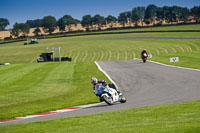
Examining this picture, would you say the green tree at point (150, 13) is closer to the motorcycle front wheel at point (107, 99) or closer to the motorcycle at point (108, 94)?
the motorcycle at point (108, 94)

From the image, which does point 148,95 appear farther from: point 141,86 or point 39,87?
point 39,87

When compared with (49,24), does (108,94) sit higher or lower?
lower

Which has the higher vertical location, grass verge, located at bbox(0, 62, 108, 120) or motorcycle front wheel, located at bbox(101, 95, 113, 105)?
motorcycle front wheel, located at bbox(101, 95, 113, 105)

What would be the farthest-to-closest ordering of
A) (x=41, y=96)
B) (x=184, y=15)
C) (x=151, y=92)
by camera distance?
1. (x=184, y=15)
2. (x=41, y=96)
3. (x=151, y=92)

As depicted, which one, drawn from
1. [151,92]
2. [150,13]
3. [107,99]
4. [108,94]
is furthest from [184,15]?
[107,99]

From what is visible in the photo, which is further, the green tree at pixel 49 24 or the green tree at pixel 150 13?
the green tree at pixel 150 13

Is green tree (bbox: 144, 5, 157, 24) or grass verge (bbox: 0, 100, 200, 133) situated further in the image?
green tree (bbox: 144, 5, 157, 24)

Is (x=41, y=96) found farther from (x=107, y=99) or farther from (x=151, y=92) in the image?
(x=151, y=92)

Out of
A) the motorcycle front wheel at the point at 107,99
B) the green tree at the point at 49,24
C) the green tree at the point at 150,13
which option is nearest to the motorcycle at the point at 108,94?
Result: the motorcycle front wheel at the point at 107,99

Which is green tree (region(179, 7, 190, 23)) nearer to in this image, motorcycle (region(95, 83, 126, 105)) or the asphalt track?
the asphalt track

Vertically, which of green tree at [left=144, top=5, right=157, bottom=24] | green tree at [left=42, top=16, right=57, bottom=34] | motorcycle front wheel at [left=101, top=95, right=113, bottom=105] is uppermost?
green tree at [left=144, top=5, right=157, bottom=24]

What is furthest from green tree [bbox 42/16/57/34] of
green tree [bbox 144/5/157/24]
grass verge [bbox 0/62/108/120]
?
grass verge [bbox 0/62/108/120]

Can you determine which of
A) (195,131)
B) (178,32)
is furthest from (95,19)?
(195,131)

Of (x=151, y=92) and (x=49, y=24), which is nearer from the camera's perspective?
(x=151, y=92)
